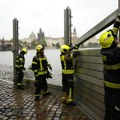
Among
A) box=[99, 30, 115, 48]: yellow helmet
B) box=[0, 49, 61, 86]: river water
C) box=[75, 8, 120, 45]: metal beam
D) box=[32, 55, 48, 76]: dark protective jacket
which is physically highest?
box=[75, 8, 120, 45]: metal beam

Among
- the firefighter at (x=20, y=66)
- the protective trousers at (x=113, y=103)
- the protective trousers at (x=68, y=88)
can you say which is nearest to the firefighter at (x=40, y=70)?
the protective trousers at (x=68, y=88)

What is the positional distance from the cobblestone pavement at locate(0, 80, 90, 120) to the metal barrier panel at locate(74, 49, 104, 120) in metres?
0.37

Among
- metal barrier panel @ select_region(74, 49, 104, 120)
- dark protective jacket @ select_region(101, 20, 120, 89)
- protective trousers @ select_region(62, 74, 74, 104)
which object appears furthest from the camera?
protective trousers @ select_region(62, 74, 74, 104)

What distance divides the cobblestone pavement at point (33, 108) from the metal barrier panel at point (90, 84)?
0.37 m

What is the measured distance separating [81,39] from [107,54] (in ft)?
10.8

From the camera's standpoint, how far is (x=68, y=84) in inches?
339

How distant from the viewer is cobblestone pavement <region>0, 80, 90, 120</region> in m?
7.48

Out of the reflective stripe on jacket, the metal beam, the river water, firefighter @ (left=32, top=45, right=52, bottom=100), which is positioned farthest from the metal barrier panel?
the reflective stripe on jacket

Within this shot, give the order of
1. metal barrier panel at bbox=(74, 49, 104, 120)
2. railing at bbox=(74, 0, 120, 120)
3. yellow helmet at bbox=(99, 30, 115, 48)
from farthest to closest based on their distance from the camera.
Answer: metal barrier panel at bbox=(74, 49, 104, 120)
railing at bbox=(74, 0, 120, 120)
yellow helmet at bbox=(99, 30, 115, 48)

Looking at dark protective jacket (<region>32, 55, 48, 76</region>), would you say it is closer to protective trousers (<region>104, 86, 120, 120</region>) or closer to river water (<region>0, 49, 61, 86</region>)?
river water (<region>0, 49, 61, 86</region>)

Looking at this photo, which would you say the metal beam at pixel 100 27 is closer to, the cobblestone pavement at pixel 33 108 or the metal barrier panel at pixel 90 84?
Answer: the metal barrier panel at pixel 90 84

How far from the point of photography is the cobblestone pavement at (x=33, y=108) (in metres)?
7.48

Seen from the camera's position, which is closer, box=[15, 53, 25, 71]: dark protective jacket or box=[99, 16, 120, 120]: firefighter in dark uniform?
box=[99, 16, 120, 120]: firefighter in dark uniform

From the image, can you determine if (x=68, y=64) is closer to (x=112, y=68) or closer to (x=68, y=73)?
(x=68, y=73)
